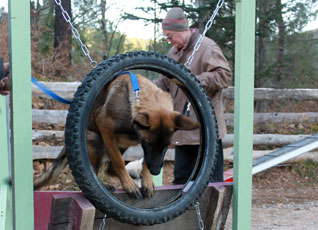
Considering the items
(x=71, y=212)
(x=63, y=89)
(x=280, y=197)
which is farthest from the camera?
(x=63, y=89)

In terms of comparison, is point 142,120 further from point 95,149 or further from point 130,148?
point 130,148

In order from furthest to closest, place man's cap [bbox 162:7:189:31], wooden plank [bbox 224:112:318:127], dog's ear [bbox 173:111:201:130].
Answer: wooden plank [bbox 224:112:318:127], man's cap [bbox 162:7:189:31], dog's ear [bbox 173:111:201:130]

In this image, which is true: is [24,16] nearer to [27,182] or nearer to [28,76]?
[28,76]

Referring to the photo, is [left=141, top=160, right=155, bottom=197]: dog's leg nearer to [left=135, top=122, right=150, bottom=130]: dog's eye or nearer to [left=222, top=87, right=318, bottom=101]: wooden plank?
[left=135, top=122, right=150, bottom=130]: dog's eye

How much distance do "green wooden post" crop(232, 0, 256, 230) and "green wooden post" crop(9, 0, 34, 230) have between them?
1.42 m

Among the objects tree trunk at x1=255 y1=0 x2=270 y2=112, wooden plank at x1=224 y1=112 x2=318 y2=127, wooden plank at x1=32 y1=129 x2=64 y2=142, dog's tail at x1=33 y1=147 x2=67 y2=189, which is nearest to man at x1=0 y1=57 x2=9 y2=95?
dog's tail at x1=33 y1=147 x2=67 y2=189

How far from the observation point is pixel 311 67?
37.2 ft

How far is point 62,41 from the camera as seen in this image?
31.5 ft

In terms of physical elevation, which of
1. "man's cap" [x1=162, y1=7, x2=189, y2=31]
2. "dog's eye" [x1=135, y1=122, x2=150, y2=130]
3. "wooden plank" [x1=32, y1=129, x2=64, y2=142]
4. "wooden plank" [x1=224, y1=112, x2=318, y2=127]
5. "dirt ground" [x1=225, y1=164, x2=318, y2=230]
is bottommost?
"dirt ground" [x1=225, y1=164, x2=318, y2=230]

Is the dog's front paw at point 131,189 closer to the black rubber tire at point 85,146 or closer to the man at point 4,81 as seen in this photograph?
the black rubber tire at point 85,146

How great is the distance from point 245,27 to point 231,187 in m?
1.17

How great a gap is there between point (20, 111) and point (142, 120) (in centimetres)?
74

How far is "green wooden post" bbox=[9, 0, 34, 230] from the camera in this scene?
2012mm

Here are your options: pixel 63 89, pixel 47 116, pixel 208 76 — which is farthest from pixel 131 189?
pixel 47 116
